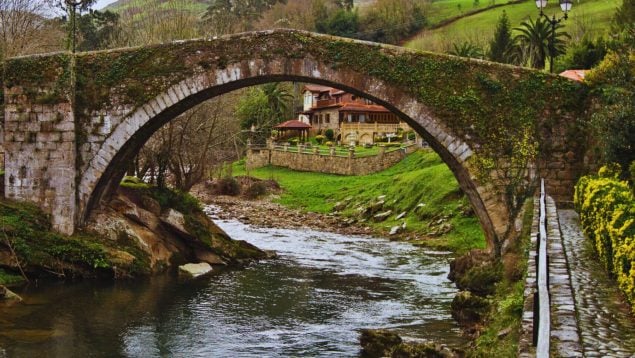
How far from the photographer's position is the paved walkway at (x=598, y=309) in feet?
23.5

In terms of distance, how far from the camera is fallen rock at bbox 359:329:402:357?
12.6 m

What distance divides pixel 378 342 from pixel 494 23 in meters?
71.0

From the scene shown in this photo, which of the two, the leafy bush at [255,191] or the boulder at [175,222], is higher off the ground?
the leafy bush at [255,191]

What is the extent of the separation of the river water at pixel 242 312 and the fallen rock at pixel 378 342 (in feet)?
1.06

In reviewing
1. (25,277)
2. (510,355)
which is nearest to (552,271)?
(510,355)

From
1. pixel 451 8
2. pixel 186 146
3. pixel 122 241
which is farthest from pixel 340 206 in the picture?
pixel 451 8

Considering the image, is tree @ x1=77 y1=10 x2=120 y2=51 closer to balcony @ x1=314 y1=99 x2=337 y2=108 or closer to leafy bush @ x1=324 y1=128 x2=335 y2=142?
leafy bush @ x1=324 y1=128 x2=335 y2=142

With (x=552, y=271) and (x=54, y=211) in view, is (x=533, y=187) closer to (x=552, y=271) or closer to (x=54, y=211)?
(x=552, y=271)

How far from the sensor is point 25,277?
60.3 ft

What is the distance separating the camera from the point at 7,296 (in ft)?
52.7

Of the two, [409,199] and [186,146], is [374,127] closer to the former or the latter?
[409,199]

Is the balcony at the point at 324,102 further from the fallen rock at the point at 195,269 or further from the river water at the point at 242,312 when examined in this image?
the fallen rock at the point at 195,269

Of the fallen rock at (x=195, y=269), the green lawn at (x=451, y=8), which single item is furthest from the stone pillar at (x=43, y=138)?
the green lawn at (x=451, y=8)

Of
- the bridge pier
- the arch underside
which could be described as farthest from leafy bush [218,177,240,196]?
the bridge pier
